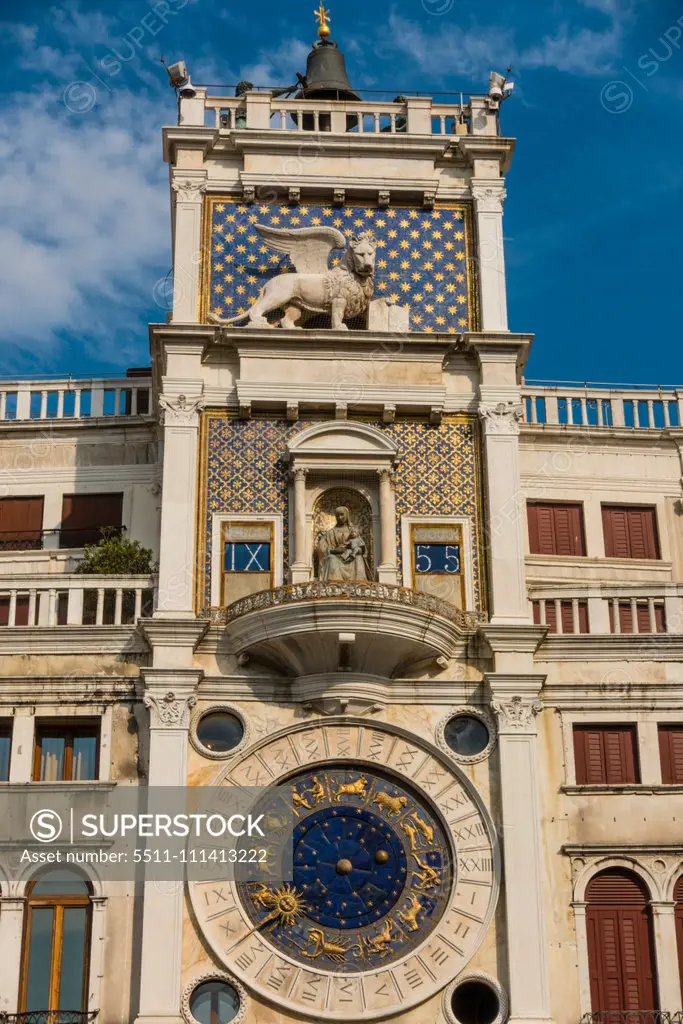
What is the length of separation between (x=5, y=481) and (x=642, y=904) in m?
14.5

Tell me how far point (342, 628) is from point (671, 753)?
5923mm

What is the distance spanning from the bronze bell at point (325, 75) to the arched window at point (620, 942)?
17.3 m

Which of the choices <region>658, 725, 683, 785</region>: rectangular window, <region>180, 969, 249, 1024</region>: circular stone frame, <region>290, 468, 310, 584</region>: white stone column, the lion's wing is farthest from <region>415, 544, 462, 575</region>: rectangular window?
<region>180, 969, 249, 1024</region>: circular stone frame

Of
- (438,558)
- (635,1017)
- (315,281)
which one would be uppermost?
(315,281)

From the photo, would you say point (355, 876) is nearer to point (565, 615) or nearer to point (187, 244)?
point (565, 615)

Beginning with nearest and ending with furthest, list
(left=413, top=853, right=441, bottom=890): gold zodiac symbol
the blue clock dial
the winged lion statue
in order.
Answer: the blue clock dial → (left=413, top=853, right=441, bottom=890): gold zodiac symbol → the winged lion statue

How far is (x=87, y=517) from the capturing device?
108ft

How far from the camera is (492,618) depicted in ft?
93.4

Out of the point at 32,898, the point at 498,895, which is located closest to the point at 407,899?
the point at 498,895

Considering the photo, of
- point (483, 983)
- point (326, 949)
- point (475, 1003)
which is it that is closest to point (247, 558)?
point (326, 949)

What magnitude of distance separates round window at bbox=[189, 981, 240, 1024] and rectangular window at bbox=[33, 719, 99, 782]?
3890 mm

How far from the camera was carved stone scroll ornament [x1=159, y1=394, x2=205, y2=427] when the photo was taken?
2967 cm

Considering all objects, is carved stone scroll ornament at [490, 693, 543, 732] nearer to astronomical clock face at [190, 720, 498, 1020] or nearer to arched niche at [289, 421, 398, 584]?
astronomical clock face at [190, 720, 498, 1020]

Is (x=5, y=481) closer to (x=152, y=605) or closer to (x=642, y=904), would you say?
(x=152, y=605)
